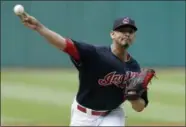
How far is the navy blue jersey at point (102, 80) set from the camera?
4.96m

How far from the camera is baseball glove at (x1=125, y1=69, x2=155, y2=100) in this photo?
483cm

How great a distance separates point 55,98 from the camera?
457 inches

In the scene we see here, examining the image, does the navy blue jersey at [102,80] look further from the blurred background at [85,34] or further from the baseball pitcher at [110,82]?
the blurred background at [85,34]

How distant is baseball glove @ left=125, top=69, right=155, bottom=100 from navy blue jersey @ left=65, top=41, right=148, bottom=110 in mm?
142

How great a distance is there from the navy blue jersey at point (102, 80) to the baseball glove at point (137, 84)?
14 cm

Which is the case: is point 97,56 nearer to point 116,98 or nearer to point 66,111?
point 116,98

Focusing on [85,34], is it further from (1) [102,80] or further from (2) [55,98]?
(1) [102,80]

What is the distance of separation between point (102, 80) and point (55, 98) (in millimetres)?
6692

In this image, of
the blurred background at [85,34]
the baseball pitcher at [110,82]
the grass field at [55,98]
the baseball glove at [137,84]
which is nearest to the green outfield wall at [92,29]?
the blurred background at [85,34]

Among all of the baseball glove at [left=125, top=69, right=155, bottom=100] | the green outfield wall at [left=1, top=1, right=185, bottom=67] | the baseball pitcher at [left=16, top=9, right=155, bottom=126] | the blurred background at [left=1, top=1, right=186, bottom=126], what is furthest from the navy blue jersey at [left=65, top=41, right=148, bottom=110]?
the green outfield wall at [left=1, top=1, right=185, bottom=67]

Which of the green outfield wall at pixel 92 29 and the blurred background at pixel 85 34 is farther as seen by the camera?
the green outfield wall at pixel 92 29

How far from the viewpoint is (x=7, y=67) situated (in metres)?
15.7

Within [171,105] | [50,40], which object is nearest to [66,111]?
[171,105]

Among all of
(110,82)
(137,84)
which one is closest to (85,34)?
(110,82)
